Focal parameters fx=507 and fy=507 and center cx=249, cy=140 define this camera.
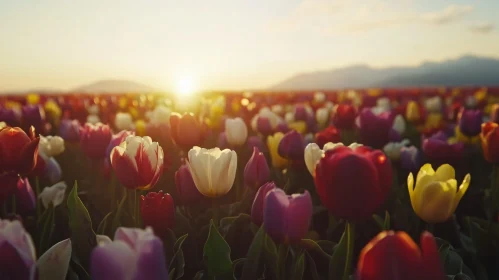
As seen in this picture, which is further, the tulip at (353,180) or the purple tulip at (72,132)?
the purple tulip at (72,132)

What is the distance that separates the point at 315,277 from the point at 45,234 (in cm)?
123

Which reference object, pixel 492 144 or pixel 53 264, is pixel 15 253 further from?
pixel 492 144

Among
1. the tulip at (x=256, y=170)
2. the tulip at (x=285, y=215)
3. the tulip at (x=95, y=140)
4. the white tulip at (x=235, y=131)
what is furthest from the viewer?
the white tulip at (x=235, y=131)

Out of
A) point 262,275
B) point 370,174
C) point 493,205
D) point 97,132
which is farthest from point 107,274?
point 493,205

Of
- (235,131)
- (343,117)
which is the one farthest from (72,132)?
(343,117)

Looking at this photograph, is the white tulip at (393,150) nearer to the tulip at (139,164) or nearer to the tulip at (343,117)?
the tulip at (343,117)

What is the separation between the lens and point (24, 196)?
100 inches

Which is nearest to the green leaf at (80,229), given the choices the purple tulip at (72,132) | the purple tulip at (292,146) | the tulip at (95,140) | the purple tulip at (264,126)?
the tulip at (95,140)

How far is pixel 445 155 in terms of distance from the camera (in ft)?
12.3

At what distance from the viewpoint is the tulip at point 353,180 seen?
1.54m

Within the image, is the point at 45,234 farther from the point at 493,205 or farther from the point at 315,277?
the point at 493,205

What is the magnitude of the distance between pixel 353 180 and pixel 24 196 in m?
1.77

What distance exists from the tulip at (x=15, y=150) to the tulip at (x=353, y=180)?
1.40 m

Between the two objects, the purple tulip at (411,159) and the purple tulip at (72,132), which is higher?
the purple tulip at (72,132)
